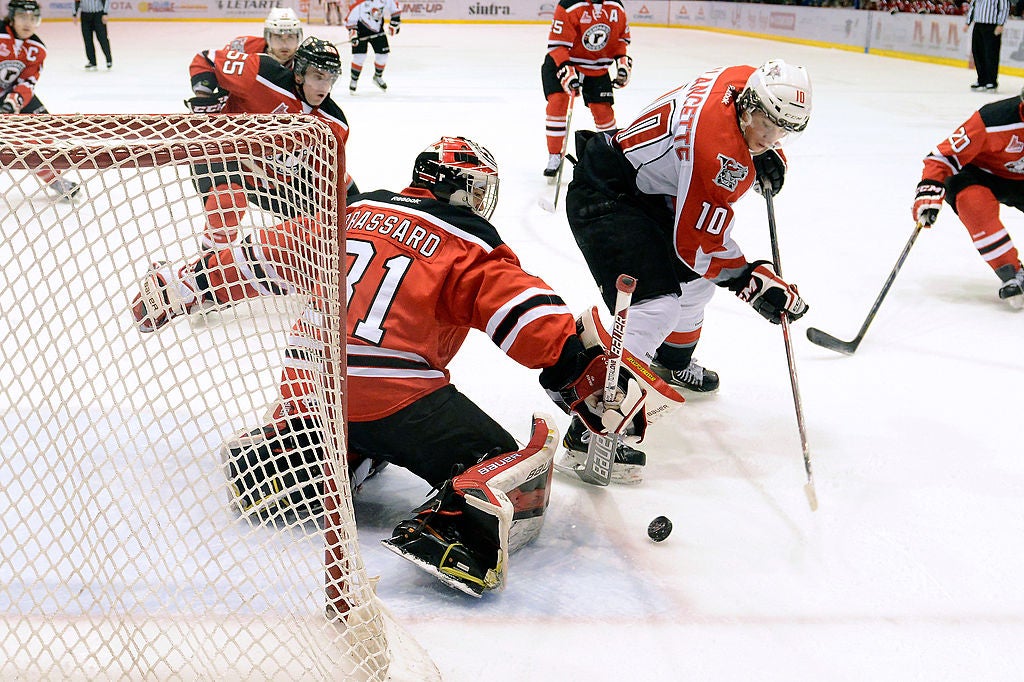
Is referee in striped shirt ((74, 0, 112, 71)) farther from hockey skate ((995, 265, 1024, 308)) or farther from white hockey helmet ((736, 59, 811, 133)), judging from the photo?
white hockey helmet ((736, 59, 811, 133))

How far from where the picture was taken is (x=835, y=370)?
316 centimetres

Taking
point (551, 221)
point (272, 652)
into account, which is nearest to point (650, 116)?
point (272, 652)

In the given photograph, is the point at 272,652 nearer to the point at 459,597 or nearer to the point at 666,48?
the point at 459,597

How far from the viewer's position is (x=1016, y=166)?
11.9 ft

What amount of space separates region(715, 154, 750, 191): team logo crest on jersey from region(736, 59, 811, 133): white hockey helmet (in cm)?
13

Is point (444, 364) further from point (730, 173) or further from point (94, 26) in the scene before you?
point (94, 26)

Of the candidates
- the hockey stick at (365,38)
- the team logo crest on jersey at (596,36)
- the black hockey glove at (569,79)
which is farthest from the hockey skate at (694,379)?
the hockey stick at (365,38)

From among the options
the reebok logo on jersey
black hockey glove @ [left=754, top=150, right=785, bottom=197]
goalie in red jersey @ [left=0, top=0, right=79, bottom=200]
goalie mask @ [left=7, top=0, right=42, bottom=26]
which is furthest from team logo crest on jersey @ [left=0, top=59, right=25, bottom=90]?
the reebok logo on jersey

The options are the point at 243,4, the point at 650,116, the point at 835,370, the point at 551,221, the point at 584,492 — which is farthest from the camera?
the point at 243,4

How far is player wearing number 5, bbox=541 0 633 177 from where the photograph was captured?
5.64 meters

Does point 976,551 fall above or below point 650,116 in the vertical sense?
below

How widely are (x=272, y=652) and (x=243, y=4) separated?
15039 millimetres

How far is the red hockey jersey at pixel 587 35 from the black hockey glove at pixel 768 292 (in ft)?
11.4

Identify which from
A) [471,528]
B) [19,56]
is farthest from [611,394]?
[19,56]
